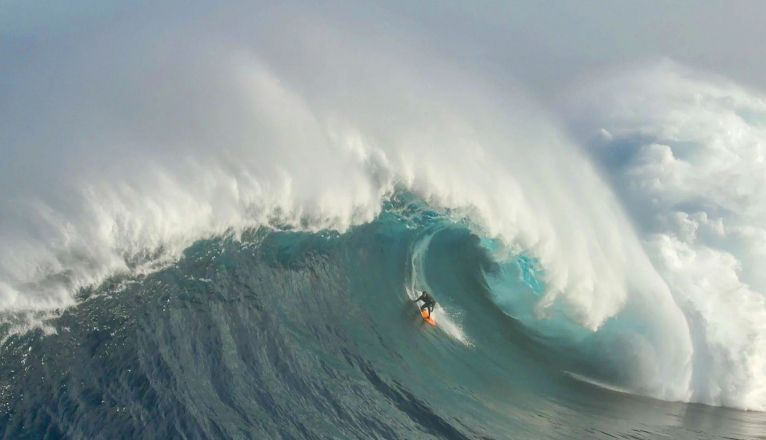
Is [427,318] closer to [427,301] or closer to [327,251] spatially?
[427,301]

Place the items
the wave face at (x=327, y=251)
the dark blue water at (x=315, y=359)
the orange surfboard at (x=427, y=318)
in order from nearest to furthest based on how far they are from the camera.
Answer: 1. the dark blue water at (x=315, y=359)
2. the wave face at (x=327, y=251)
3. the orange surfboard at (x=427, y=318)

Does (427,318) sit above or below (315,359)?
above

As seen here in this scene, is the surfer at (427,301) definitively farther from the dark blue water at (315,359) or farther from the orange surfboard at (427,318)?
the dark blue water at (315,359)

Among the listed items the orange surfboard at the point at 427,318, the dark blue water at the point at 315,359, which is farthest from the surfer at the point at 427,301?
the dark blue water at the point at 315,359

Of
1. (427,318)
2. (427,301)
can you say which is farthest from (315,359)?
(427,301)

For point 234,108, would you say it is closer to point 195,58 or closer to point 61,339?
point 195,58
